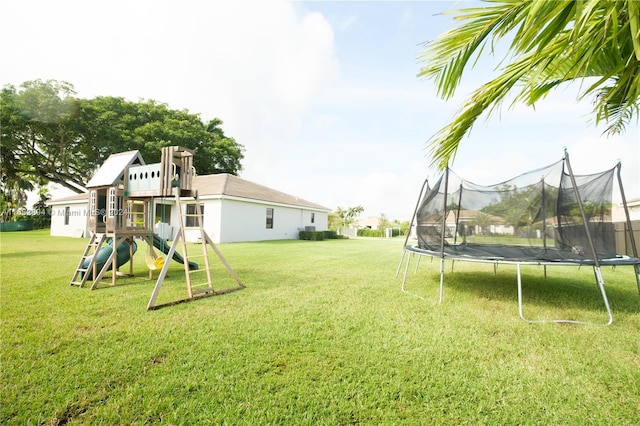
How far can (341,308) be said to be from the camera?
433cm

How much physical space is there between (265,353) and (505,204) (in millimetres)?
5191

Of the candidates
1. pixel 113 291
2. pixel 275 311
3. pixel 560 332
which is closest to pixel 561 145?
pixel 560 332

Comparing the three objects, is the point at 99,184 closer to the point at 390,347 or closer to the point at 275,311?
the point at 275,311

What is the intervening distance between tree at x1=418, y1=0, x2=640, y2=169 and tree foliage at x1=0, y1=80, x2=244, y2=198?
23450mm

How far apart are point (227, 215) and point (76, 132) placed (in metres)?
15.4

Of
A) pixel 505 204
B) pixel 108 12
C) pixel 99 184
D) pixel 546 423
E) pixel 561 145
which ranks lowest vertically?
pixel 546 423

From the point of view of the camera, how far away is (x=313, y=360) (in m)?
2.69

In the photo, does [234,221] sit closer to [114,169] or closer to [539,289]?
[114,169]

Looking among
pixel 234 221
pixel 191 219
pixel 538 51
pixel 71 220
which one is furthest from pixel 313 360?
pixel 71 220

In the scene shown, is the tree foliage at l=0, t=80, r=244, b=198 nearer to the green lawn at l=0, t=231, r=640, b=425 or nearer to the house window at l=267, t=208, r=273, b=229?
the house window at l=267, t=208, r=273, b=229

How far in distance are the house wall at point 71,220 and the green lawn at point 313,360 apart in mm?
19675

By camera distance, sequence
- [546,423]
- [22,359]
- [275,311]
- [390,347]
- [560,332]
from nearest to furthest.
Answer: [546,423] → [22,359] → [390,347] → [560,332] → [275,311]

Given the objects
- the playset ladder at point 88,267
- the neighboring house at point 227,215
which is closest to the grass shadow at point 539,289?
the playset ladder at point 88,267

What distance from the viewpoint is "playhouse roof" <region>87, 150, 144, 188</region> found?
236 inches
